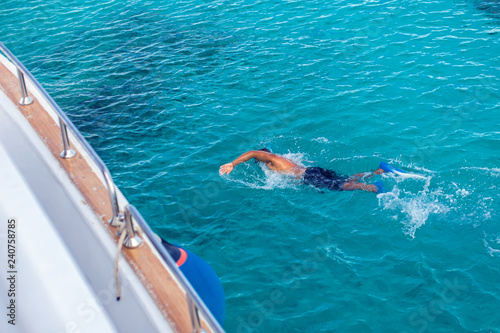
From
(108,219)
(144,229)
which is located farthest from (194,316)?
(108,219)

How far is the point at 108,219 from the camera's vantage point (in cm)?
448

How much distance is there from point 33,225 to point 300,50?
413 inches

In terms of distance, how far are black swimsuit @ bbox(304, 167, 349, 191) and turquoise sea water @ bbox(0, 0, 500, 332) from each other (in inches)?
6.4

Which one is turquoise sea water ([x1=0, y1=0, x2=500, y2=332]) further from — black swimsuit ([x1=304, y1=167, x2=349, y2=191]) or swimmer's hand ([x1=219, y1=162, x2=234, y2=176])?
swimmer's hand ([x1=219, y1=162, x2=234, y2=176])

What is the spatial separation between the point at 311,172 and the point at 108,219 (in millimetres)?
5592

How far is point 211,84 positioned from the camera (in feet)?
41.8

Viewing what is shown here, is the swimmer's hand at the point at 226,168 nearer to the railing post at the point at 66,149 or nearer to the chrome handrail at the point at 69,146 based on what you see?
the chrome handrail at the point at 69,146

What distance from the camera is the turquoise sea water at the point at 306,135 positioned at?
294 inches

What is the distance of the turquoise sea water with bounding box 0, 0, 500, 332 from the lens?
7469mm

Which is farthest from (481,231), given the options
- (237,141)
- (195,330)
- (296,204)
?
(195,330)

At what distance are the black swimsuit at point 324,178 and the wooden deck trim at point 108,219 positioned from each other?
5.13m

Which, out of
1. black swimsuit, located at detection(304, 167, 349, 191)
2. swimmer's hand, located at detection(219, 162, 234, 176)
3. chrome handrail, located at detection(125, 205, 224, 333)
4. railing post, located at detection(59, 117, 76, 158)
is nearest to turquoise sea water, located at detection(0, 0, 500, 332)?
black swimsuit, located at detection(304, 167, 349, 191)

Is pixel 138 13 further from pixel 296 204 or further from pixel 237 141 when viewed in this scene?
pixel 296 204

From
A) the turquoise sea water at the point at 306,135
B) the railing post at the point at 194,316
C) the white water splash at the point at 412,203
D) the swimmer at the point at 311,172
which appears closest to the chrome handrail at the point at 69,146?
the railing post at the point at 194,316
